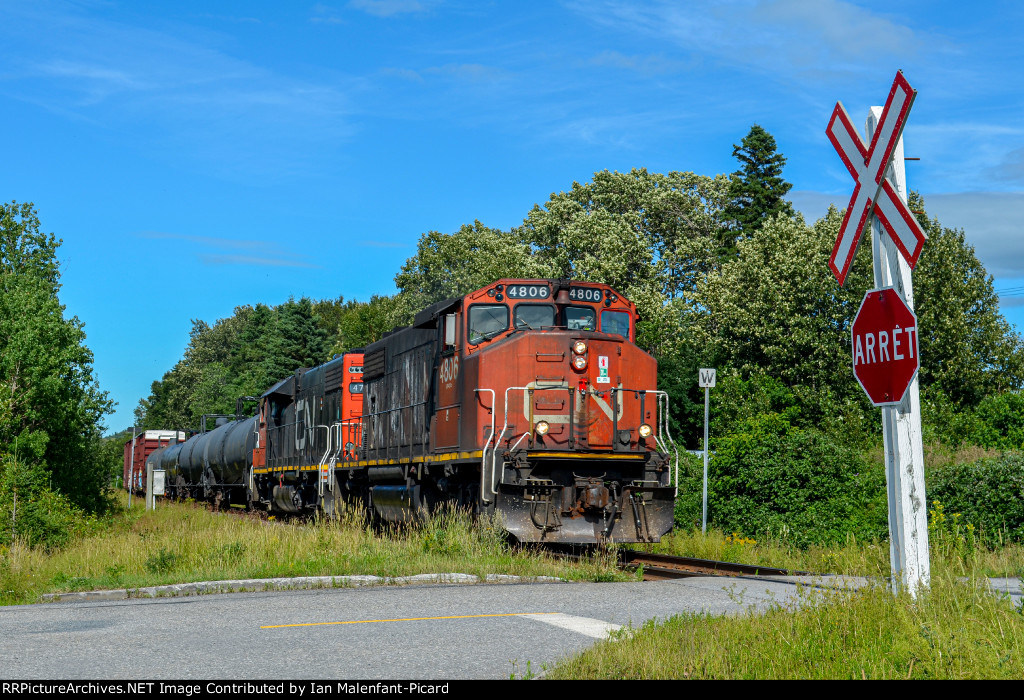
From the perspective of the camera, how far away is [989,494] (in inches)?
671

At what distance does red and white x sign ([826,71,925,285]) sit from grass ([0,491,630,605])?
6.54m

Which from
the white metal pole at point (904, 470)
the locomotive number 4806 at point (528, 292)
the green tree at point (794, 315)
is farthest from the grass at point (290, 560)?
the green tree at point (794, 315)

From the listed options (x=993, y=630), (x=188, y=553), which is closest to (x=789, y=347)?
(x=188, y=553)

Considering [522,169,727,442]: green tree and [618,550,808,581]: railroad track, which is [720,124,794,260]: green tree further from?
[618,550,808,581]: railroad track

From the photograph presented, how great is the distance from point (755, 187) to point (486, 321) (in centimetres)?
4584

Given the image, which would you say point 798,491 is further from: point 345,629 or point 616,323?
point 345,629

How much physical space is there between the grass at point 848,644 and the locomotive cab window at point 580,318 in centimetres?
899

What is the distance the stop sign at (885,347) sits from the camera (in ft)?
21.6

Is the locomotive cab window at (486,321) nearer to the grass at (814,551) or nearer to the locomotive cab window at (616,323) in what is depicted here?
the locomotive cab window at (616,323)

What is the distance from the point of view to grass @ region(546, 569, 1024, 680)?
5.96m

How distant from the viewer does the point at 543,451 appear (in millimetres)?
14914
